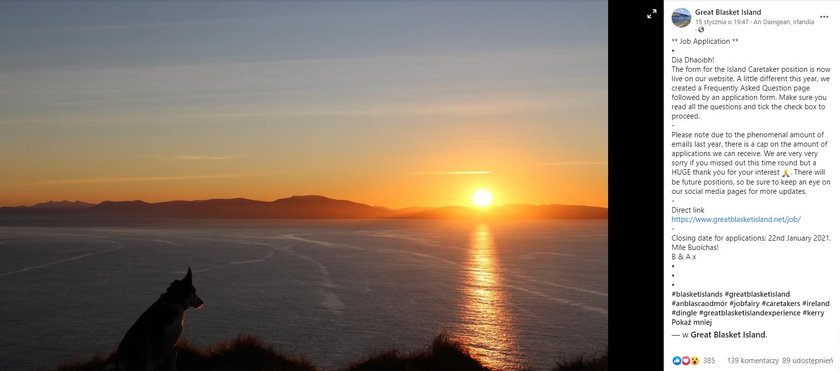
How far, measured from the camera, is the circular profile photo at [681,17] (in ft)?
10.5

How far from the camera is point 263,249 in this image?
4793 inches

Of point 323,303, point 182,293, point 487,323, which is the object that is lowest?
point 487,323

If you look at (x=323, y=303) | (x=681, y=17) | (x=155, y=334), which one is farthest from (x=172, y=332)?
(x=323, y=303)

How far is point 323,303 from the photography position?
5891 cm

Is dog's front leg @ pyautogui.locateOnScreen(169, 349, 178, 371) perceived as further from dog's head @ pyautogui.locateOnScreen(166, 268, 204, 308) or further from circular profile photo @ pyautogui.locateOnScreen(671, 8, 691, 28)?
circular profile photo @ pyautogui.locateOnScreen(671, 8, 691, 28)

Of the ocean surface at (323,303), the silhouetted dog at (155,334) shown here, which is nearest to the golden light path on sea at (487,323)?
the ocean surface at (323,303)

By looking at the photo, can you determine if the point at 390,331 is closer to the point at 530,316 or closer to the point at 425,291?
the point at 530,316

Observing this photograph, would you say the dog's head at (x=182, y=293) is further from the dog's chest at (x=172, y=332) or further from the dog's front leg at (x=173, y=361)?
the dog's front leg at (x=173, y=361)

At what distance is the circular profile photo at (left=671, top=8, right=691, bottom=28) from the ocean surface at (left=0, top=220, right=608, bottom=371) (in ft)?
91.8

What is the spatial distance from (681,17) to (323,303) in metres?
57.4

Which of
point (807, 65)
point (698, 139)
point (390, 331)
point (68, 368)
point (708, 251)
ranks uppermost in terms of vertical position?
point (807, 65)

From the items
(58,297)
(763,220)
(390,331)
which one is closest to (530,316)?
(390,331)

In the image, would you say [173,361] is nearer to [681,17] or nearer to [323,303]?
[681,17]

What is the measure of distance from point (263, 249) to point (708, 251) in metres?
122
